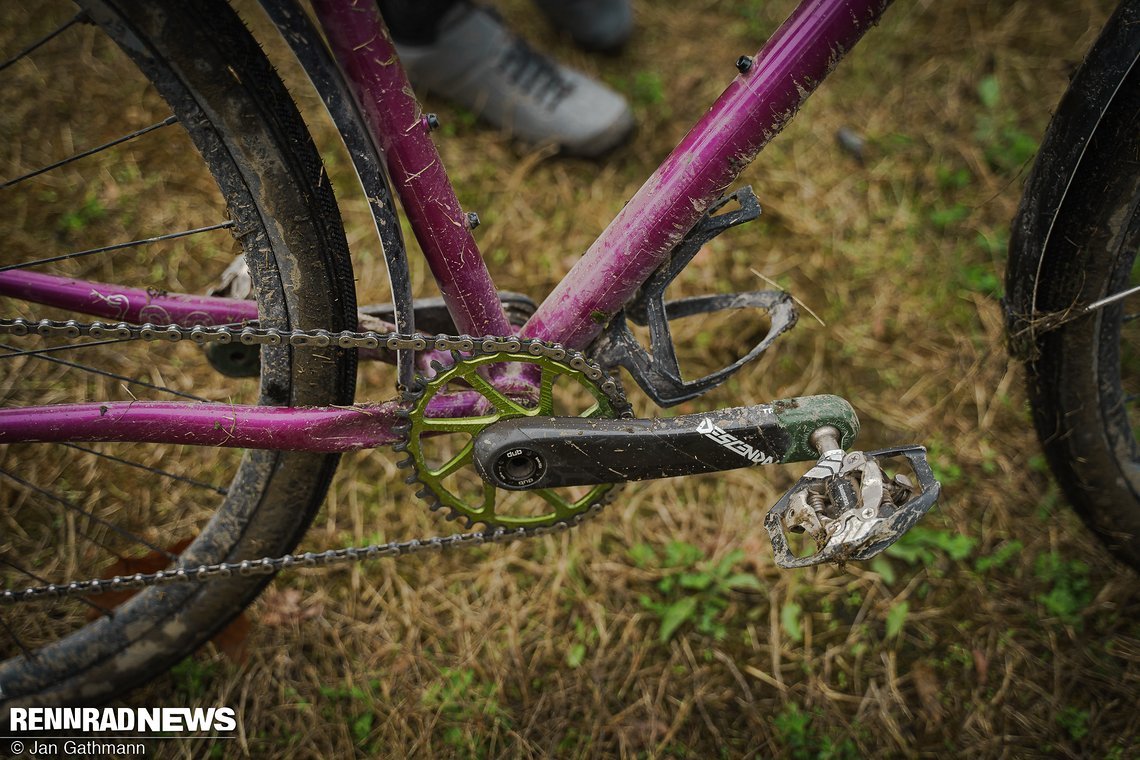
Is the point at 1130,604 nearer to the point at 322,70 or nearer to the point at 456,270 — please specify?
the point at 456,270

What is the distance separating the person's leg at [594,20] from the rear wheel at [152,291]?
1334 millimetres

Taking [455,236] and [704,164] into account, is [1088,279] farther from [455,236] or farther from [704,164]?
[455,236]

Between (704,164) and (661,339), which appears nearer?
(704,164)

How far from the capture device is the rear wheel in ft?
3.72

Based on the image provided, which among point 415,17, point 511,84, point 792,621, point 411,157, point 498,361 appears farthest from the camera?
point 511,84

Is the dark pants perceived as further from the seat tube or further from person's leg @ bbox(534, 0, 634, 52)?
the seat tube

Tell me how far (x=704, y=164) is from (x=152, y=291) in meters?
0.96

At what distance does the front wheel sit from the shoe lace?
161cm

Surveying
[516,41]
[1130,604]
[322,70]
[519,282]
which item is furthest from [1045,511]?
[516,41]

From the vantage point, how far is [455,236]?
4.20ft

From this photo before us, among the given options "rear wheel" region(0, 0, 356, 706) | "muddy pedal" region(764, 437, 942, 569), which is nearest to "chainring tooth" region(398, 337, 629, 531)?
"rear wheel" region(0, 0, 356, 706)

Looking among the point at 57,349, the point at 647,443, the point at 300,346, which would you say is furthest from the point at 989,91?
the point at 57,349

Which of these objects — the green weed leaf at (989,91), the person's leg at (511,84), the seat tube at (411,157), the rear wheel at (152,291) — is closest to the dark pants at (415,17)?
the person's leg at (511,84)

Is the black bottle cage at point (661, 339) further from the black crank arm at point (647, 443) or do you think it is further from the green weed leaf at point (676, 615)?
the green weed leaf at point (676, 615)
